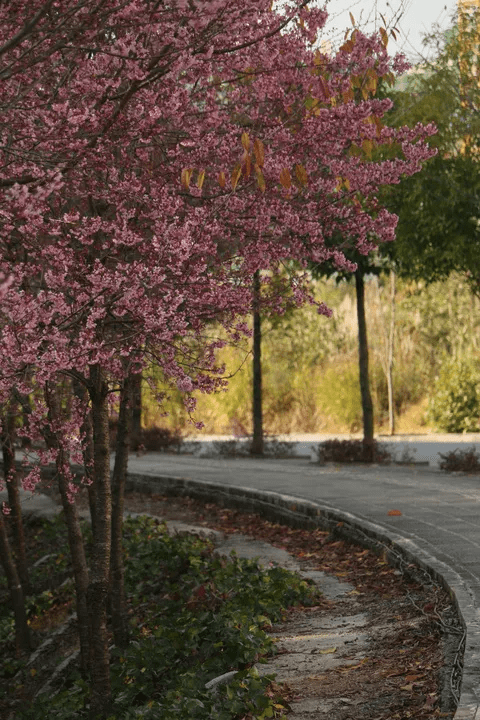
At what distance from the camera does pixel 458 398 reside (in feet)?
87.2

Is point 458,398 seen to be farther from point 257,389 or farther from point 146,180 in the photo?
point 146,180

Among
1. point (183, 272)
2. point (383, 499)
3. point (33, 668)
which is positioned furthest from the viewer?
point (383, 499)

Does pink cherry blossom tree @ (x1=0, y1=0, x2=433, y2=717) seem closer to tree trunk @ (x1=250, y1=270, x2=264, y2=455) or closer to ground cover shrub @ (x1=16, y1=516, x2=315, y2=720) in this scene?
ground cover shrub @ (x1=16, y1=516, x2=315, y2=720)

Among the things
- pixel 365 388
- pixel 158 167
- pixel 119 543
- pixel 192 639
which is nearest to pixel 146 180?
pixel 158 167

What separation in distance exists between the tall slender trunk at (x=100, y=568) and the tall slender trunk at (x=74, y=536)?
0.30 metres

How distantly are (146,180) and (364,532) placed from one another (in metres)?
5.02

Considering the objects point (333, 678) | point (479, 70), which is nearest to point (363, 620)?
point (333, 678)

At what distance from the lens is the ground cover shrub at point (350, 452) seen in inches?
784

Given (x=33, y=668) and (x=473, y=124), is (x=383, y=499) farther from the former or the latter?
(x=473, y=124)

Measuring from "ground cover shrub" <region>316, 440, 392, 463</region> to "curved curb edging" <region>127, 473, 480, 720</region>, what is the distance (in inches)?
160

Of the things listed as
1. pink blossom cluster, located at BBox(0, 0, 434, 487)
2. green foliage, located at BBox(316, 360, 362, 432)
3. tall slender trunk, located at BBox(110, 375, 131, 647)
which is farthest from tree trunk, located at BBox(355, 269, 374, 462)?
pink blossom cluster, located at BBox(0, 0, 434, 487)

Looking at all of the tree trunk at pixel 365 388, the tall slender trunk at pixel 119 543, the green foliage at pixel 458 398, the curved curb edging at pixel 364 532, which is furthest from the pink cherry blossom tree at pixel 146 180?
the green foliage at pixel 458 398

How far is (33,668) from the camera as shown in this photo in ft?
32.7

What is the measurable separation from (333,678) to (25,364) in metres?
2.57
